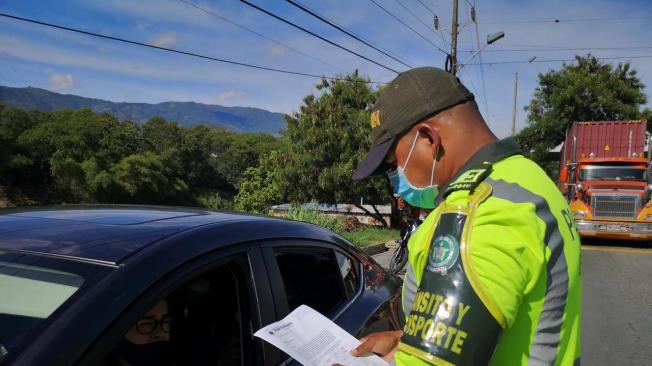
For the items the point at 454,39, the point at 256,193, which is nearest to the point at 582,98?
the point at 454,39

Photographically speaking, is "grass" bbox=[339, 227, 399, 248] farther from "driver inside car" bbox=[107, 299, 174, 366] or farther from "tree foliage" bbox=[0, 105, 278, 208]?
"tree foliage" bbox=[0, 105, 278, 208]

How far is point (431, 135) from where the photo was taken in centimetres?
127

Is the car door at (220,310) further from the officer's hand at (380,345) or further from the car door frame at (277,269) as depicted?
the officer's hand at (380,345)

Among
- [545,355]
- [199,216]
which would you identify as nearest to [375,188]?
[199,216]

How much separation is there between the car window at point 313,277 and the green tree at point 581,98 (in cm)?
3088

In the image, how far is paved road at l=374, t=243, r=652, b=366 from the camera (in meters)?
4.80

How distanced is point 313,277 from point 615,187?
533 inches

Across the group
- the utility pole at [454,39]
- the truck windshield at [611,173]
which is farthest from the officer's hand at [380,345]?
the utility pole at [454,39]

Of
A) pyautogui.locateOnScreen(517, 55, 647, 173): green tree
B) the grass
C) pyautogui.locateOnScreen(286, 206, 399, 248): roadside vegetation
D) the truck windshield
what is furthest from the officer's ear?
pyautogui.locateOnScreen(517, 55, 647, 173): green tree

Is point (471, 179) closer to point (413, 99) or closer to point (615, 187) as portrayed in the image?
point (413, 99)

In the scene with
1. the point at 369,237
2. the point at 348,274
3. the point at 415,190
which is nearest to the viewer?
the point at 415,190

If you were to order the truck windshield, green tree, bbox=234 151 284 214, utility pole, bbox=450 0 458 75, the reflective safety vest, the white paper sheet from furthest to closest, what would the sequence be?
1. green tree, bbox=234 151 284 214
2. utility pole, bbox=450 0 458 75
3. the truck windshield
4. the white paper sheet
5. the reflective safety vest

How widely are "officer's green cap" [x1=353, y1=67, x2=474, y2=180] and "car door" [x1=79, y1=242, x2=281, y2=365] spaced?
2.62 feet

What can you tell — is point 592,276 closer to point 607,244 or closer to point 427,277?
point 607,244
